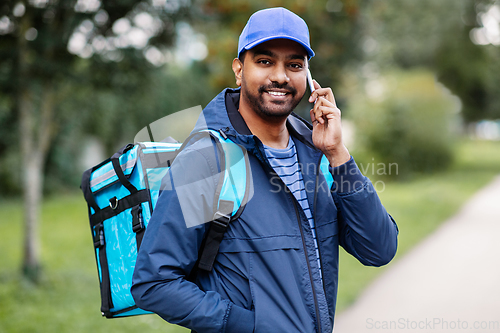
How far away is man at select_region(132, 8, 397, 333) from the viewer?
1572 millimetres

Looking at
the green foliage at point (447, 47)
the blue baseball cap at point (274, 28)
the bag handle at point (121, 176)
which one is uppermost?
the green foliage at point (447, 47)

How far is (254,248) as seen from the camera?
1656 mm

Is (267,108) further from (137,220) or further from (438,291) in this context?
(438,291)

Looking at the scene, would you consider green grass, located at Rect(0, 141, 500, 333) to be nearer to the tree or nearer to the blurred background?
the blurred background

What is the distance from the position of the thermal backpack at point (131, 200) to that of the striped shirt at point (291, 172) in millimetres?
212

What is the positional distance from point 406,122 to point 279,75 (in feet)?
55.1

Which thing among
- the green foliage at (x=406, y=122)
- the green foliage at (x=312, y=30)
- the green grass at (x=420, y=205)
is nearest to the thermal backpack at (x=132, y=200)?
the green grass at (x=420, y=205)

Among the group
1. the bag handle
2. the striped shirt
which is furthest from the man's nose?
the bag handle

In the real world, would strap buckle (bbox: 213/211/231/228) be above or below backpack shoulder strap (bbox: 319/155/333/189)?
below

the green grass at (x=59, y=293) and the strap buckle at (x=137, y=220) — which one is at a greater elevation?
the green grass at (x=59, y=293)

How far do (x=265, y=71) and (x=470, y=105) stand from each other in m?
26.9

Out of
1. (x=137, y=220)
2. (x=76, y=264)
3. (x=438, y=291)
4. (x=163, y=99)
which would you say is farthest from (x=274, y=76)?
(x=163, y=99)

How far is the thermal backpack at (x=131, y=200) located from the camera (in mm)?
1641

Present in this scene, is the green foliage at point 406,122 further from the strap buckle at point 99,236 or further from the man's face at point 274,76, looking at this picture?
the strap buckle at point 99,236
